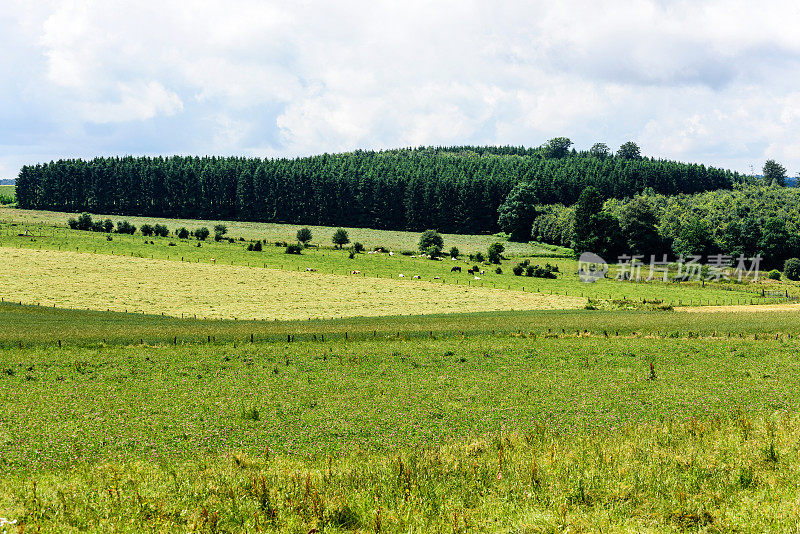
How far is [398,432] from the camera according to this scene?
74.7 ft

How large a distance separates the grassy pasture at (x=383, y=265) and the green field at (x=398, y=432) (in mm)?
43405

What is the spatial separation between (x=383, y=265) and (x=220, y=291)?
37.0m

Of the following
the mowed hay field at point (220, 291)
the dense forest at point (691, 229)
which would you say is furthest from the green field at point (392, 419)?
the dense forest at point (691, 229)

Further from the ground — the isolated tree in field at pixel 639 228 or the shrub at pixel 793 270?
the isolated tree in field at pixel 639 228

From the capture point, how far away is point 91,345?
39375mm

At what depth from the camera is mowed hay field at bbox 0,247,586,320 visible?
66.5m

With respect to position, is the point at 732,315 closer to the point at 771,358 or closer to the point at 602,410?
the point at 771,358

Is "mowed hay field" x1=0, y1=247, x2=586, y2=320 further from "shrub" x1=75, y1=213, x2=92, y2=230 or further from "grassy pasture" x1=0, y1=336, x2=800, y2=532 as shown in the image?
"shrub" x1=75, y1=213, x2=92, y2=230

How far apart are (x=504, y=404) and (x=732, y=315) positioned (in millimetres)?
50725

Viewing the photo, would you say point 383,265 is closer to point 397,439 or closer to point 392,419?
point 392,419

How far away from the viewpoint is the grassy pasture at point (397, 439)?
1356cm

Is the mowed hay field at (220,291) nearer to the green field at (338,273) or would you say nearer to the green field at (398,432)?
the green field at (338,273)

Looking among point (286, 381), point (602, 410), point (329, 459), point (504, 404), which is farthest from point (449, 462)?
point (286, 381)

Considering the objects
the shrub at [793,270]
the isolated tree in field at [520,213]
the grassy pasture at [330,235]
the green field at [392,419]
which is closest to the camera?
the green field at [392,419]
